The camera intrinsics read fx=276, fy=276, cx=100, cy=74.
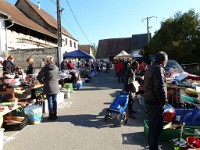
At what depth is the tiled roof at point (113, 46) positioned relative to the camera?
2539 inches

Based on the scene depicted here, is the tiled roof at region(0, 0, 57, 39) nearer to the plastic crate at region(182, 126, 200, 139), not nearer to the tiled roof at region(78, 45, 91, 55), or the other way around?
the plastic crate at region(182, 126, 200, 139)

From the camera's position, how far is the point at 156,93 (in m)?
4.82

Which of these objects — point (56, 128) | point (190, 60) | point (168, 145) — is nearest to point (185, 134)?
point (168, 145)

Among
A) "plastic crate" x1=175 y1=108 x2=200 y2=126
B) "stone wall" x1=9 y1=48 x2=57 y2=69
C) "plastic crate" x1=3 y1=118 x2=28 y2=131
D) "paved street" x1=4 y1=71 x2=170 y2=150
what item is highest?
"stone wall" x1=9 y1=48 x2=57 y2=69

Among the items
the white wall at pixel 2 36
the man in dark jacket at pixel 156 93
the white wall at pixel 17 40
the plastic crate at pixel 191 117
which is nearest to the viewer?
the man in dark jacket at pixel 156 93

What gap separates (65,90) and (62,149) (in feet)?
22.4

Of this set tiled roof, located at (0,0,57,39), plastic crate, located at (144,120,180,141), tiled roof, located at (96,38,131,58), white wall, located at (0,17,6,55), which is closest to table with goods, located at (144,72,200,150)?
plastic crate, located at (144,120,180,141)

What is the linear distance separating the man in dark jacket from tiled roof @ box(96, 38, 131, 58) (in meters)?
59.0

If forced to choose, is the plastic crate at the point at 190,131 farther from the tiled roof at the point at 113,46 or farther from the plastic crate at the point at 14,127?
the tiled roof at the point at 113,46

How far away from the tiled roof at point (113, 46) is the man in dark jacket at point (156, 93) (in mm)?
59003

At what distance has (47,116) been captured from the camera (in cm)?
861

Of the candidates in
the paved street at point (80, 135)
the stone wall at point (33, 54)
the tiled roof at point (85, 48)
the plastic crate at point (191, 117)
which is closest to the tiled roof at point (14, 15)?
the stone wall at point (33, 54)

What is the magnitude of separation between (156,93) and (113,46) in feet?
202

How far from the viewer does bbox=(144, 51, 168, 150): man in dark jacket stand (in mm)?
4781
